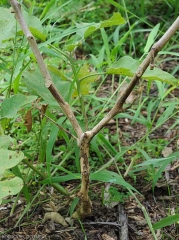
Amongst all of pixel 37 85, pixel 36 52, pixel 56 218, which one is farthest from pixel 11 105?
pixel 56 218

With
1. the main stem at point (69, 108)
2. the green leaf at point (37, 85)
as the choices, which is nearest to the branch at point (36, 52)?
the main stem at point (69, 108)

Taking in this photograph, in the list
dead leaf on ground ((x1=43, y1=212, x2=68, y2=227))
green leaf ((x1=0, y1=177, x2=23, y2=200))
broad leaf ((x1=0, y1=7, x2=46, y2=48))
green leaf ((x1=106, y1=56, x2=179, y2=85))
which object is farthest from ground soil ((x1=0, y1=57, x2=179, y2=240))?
broad leaf ((x1=0, y1=7, x2=46, y2=48))

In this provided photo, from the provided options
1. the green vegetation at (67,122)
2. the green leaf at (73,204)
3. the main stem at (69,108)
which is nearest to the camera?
the main stem at (69,108)

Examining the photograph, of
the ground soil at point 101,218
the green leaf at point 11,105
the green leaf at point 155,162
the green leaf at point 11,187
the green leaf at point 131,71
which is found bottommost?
the ground soil at point 101,218

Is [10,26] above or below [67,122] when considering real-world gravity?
above

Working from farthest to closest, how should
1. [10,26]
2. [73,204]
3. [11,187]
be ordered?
[73,204]
[10,26]
[11,187]

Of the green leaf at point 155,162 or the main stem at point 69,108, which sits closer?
the main stem at point 69,108

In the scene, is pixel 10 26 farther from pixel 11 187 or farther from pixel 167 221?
pixel 167 221

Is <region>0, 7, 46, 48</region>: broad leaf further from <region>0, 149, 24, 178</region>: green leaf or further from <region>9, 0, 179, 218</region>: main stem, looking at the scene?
<region>0, 149, 24, 178</region>: green leaf

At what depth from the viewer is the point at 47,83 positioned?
110cm

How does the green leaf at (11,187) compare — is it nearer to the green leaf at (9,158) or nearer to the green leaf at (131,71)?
the green leaf at (9,158)

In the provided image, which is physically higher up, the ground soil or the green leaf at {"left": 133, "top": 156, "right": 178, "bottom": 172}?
the green leaf at {"left": 133, "top": 156, "right": 178, "bottom": 172}

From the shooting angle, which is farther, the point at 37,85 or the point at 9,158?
the point at 37,85

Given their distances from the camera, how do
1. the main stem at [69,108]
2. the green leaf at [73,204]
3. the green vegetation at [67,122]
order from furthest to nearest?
the green leaf at [73,204] → the green vegetation at [67,122] → the main stem at [69,108]
